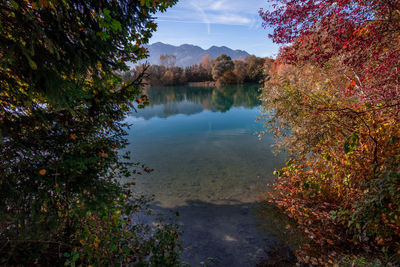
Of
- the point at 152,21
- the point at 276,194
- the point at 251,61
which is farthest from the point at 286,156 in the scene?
the point at 251,61

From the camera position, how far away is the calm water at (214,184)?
5.34 m

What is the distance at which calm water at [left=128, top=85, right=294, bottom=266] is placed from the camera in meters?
5.34

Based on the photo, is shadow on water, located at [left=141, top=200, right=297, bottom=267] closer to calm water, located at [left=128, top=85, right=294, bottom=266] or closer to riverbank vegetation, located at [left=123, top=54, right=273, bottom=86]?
calm water, located at [left=128, top=85, right=294, bottom=266]

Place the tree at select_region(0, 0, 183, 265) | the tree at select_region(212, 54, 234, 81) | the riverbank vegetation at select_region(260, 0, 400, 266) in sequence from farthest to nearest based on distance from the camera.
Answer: the tree at select_region(212, 54, 234, 81)
the riverbank vegetation at select_region(260, 0, 400, 266)
the tree at select_region(0, 0, 183, 265)

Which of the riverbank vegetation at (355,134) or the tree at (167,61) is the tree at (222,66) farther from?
the riverbank vegetation at (355,134)

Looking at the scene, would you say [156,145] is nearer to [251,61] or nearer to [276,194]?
[276,194]

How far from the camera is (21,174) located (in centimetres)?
291

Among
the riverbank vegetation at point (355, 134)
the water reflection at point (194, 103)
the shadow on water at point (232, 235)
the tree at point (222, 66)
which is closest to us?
the riverbank vegetation at point (355, 134)

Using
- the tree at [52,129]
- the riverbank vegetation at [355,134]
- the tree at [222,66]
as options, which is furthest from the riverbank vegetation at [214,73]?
the tree at [52,129]

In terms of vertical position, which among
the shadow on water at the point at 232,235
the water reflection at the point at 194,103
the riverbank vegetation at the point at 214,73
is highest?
the riverbank vegetation at the point at 214,73

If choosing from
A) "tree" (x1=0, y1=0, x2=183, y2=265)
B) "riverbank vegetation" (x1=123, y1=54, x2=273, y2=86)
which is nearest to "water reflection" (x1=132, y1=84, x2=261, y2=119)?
"tree" (x1=0, y1=0, x2=183, y2=265)

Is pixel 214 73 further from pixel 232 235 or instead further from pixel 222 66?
pixel 232 235

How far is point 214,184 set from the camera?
8.73 meters

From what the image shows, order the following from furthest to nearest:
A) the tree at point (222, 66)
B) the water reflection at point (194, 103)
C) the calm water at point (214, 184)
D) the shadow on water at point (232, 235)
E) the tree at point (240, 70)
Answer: the tree at point (222, 66) < the tree at point (240, 70) < the water reflection at point (194, 103) < the calm water at point (214, 184) < the shadow on water at point (232, 235)
